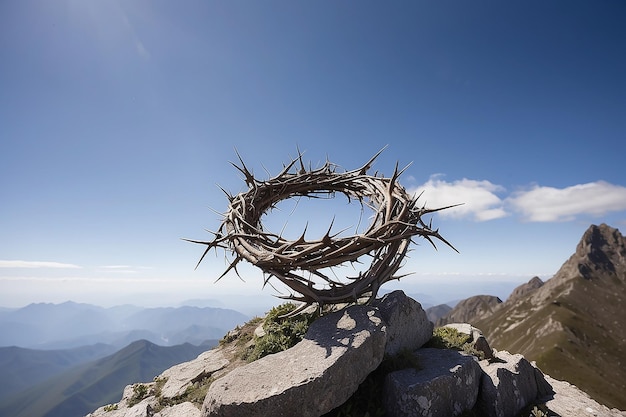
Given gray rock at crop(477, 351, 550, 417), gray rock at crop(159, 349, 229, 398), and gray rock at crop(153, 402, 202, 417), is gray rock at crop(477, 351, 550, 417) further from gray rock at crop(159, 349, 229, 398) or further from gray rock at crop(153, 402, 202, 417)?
gray rock at crop(159, 349, 229, 398)

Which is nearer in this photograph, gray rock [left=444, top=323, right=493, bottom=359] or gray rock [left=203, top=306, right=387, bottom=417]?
gray rock [left=203, top=306, right=387, bottom=417]

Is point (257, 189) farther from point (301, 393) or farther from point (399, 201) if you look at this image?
point (301, 393)

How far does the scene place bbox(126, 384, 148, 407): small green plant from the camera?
9498 mm

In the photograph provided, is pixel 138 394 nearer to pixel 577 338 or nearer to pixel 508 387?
pixel 508 387

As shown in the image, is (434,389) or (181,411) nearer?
(434,389)

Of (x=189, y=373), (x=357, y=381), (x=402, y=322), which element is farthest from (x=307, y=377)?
(x=189, y=373)

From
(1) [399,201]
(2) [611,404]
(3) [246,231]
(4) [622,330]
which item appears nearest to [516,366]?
(1) [399,201]

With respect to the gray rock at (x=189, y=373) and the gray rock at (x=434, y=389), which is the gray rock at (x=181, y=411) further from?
the gray rock at (x=434, y=389)

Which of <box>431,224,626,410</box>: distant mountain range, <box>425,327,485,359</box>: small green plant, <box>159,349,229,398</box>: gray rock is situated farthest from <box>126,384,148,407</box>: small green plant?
<box>431,224,626,410</box>: distant mountain range

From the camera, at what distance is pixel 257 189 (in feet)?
36.8

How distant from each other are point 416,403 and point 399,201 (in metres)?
5.20

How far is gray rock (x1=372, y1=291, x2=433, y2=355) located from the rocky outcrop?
3 centimetres

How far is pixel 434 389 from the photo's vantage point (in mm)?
6918

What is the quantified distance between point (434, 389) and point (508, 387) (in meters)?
2.49
